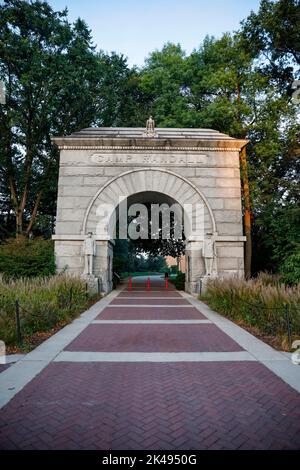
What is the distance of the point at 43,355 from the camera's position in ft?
19.0

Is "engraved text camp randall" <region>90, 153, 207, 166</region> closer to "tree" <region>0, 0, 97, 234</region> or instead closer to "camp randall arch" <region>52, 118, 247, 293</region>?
"camp randall arch" <region>52, 118, 247, 293</region>

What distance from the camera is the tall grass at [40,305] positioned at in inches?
278

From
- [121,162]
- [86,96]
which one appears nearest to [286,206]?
[121,162]

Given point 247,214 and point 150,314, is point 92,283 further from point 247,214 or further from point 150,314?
point 247,214

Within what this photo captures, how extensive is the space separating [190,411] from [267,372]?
193 cm

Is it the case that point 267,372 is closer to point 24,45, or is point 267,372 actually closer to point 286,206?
point 286,206

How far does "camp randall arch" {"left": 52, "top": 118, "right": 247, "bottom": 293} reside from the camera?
52.4ft

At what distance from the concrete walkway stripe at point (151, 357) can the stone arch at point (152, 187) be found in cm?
1086

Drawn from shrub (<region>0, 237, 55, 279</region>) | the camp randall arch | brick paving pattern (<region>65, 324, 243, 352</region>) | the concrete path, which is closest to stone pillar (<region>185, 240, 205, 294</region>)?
the camp randall arch

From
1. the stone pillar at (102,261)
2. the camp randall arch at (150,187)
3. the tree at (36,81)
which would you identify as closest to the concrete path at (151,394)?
the stone pillar at (102,261)

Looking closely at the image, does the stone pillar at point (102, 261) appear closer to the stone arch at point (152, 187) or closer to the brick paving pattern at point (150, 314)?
the stone arch at point (152, 187)

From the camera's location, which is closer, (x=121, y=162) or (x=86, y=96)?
(x=121, y=162)

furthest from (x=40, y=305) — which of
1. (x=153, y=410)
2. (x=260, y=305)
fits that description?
(x=260, y=305)

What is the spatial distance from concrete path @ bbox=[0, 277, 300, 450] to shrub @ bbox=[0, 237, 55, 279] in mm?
8156
